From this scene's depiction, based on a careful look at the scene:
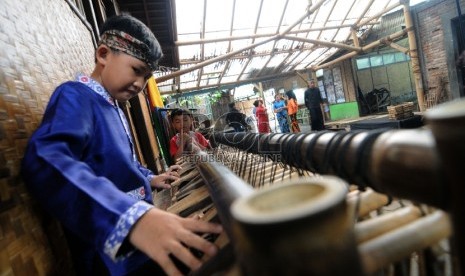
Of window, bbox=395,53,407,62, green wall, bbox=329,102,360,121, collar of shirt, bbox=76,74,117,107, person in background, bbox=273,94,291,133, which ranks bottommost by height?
green wall, bbox=329,102,360,121

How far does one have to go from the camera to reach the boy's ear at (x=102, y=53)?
67.3 inches

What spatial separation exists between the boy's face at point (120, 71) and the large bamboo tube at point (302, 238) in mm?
1548

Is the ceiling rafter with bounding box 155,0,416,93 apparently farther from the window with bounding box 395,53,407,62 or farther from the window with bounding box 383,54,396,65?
the window with bounding box 395,53,407,62

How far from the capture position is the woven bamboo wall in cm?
105

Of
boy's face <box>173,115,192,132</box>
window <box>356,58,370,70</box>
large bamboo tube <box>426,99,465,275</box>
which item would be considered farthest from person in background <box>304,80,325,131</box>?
large bamboo tube <box>426,99,465,275</box>

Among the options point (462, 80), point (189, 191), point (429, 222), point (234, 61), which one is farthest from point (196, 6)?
point (429, 222)

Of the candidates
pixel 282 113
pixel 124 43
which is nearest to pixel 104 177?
pixel 124 43

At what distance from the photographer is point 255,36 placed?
11.8m

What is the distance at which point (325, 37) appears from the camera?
16.6 metres

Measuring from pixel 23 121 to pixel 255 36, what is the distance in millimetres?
11470

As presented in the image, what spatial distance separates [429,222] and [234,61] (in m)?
16.7

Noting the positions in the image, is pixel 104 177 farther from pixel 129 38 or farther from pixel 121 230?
pixel 129 38

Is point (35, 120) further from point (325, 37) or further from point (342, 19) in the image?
point (325, 37)

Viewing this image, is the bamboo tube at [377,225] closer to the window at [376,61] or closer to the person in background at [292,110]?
the person in background at [292,110]
